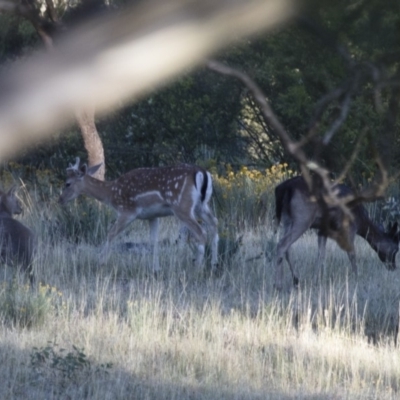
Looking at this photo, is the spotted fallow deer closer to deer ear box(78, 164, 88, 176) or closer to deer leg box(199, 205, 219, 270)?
deer leg box(199, 205, 219, 270)

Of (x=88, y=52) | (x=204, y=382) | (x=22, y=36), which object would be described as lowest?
(x=204, y=382)

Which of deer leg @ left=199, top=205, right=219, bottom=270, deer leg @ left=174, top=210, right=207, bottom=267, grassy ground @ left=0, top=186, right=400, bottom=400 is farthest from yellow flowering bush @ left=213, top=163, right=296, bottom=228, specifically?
grassy ground @ left=0, top=186, right=400, bottom=400

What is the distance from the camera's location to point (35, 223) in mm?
12867

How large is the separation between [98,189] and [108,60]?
11.8 m

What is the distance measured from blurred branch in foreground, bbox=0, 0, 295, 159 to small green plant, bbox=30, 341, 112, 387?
14.7 ft

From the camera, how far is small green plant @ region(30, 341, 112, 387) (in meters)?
5.49

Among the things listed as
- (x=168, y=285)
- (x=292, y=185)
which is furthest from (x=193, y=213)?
(x=168, y=285)

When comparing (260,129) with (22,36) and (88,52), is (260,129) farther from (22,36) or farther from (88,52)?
(88,52)

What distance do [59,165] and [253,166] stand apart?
14.4ft

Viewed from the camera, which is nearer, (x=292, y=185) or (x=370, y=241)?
(x=292, y=185)

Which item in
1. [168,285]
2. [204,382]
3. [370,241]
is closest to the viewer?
[204,382]

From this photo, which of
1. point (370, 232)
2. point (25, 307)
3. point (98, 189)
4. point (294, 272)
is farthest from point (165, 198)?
point (25, 307)

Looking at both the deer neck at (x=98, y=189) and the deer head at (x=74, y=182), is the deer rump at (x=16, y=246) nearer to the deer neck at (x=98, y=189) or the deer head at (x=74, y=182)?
the deer neck at (x=98, y=189)

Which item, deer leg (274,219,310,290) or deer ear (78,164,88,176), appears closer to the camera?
deer leg (274,219,310,290)
